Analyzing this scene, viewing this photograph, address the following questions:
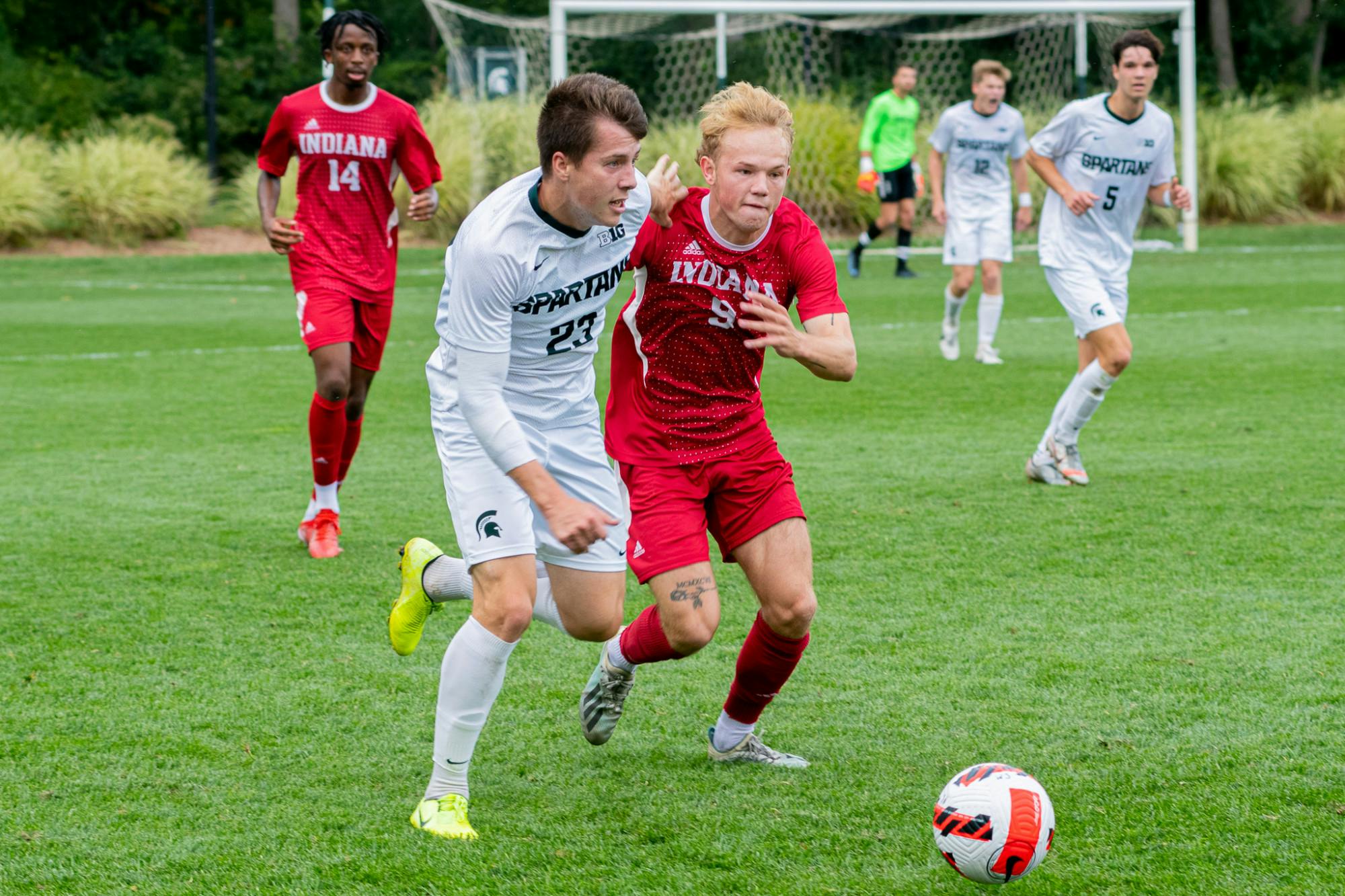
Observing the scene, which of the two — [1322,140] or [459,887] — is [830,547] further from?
[1322,140]

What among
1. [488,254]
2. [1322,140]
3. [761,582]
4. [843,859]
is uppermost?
[1322,140]

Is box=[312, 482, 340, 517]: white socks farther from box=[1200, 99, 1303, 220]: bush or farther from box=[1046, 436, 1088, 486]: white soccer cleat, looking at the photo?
box=[1200, 99, 1303, 220]: bush

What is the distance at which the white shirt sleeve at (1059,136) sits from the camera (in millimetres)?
8539

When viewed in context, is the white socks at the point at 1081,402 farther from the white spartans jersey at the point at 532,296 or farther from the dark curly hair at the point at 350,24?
the white spartans jersey at the point at 532,296

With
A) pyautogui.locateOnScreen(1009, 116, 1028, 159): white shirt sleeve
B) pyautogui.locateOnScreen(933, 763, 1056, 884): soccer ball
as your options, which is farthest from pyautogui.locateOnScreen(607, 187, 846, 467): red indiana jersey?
pyautogui.locateOnScreen(1009, 116, 1028, 159): white shirt sleeve

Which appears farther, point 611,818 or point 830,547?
point 830,547

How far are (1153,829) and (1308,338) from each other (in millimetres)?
10782

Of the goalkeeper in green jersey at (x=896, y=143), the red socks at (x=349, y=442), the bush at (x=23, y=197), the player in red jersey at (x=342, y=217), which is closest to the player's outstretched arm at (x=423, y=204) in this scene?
the player in red jersey at (x=342, y=217)

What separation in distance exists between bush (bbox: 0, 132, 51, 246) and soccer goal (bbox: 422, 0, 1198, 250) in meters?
6.62

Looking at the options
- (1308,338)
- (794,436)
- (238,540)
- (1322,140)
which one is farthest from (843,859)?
(1322,140)

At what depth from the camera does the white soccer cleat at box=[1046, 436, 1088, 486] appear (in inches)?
315

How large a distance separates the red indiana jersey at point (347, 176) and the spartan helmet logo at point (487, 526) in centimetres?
328

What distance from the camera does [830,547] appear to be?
6684mm

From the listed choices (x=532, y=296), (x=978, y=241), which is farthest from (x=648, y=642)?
(x=978, y=241)
